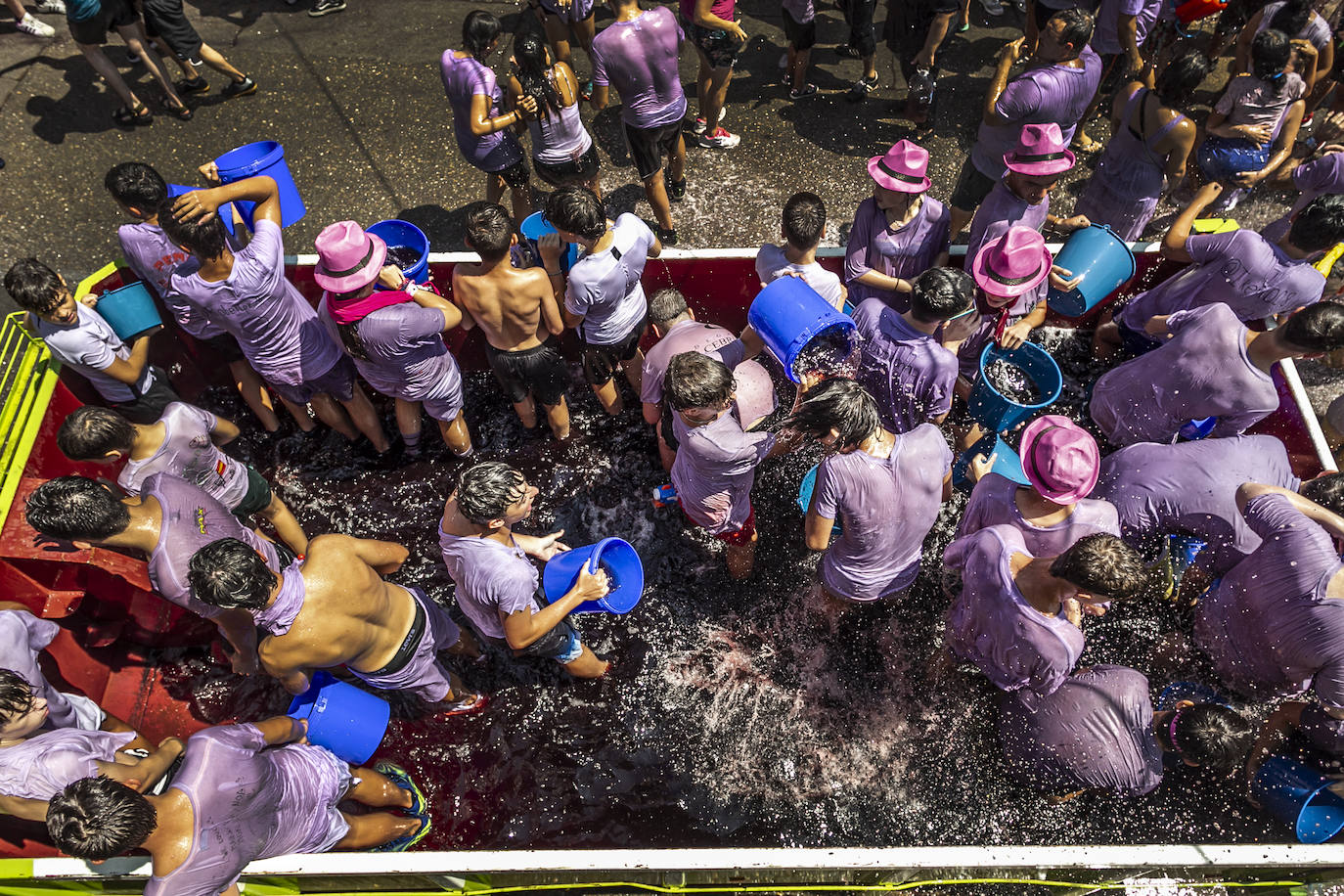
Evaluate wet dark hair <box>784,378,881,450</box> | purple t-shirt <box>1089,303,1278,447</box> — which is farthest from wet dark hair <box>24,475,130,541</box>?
purple t-shirt <box>1089,303,1278,447</box>

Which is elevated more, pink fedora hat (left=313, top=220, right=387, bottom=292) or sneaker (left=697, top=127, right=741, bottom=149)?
pink fedora hat (left=313, top=220, right=387, bottom=292)

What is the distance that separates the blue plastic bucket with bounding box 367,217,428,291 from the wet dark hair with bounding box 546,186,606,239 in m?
0.88

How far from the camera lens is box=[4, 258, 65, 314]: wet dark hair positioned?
362cm

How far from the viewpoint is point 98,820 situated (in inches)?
95.6

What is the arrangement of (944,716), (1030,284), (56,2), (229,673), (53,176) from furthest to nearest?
(56,2)
(53,176)
(229,673)
(944,716)
(1030,284)

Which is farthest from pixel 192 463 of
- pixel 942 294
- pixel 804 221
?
pixel 942 294

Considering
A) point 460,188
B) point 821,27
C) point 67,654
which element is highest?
point 821,27

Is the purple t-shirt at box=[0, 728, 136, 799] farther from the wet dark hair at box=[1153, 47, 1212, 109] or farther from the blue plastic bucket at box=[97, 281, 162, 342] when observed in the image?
the wet dark hair at box=[1153, 47, 1212, 109]

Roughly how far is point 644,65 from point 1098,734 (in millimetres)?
4774

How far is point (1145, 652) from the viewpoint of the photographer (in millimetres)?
4137

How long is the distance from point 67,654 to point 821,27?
867cm

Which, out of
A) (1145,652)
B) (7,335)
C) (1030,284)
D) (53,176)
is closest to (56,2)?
(53,176)

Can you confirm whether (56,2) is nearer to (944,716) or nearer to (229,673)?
(229,673)

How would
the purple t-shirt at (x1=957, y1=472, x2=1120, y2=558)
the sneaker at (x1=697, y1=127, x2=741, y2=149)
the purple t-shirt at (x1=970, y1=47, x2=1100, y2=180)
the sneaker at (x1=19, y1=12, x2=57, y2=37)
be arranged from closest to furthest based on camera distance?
the purple t-shirt at (x1=957, y1=472, x2=1120, y2=558), the purple t-shirt at (x1=970, y1=47, x2=1100, y2=180), the sneaker at (x1=697, y1=127, x2=741, y2=149), the sneaker at (x1=19, y1=12, x2=57, y2=37)
